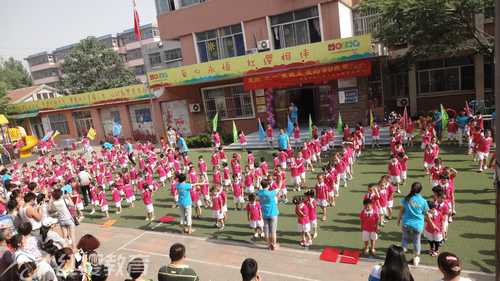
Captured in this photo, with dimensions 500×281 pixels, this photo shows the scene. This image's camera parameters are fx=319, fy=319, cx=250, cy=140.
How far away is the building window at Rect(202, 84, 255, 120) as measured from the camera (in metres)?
20.0

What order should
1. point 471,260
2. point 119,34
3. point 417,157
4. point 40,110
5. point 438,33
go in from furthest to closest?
point 119,34, point 40,110, point 438,33, point 417,157, point 471,260

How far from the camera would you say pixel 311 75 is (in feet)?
53.4

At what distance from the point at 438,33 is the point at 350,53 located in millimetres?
3709

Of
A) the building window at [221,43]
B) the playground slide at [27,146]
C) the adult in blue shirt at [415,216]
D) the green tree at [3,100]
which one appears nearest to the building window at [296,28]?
the building window at [221,43]

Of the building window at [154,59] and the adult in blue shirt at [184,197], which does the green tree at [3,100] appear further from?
the adult in blue shirt at [184,197]

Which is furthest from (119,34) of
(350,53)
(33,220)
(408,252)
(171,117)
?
(408,252)

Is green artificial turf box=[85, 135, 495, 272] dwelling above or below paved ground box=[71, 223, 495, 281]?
above

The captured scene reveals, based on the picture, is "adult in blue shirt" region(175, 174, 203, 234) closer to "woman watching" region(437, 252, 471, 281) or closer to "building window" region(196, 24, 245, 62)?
"woman watching" region(437, 252, 471, 281)

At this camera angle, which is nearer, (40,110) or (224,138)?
(224,138)

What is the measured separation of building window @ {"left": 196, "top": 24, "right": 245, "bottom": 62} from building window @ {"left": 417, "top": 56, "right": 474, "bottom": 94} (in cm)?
1099

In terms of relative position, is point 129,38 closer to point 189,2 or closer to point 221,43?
point 189,2

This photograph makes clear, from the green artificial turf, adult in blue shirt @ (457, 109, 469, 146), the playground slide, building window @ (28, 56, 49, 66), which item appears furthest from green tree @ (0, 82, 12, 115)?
adult in blue shirt @ (457, 109, 469, 146)

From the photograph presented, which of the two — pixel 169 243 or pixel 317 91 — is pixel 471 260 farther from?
pixel 317 91

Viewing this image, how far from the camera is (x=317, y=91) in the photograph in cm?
1841
